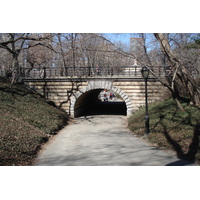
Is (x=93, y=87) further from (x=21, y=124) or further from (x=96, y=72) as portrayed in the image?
(x=21, y=124)

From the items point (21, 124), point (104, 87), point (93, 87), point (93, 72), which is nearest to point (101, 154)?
point (21, 124)

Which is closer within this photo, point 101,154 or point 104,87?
point 101,154

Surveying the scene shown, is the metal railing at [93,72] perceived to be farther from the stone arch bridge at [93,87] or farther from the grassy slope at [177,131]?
the grassy slope at [177,131]

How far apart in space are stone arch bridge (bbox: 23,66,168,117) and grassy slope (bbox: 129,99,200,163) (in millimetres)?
5162

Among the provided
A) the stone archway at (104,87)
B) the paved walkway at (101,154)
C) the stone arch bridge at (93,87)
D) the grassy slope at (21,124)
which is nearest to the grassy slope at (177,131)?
the paved walkway at (101,154)

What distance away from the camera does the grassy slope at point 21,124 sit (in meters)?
8.35

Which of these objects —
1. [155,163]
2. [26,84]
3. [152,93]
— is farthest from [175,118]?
[26,84]

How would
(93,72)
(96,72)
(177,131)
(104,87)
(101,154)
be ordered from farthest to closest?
1. (93,72)
2. (96,72)
3. (104,87)
4. (177,131)
5. (101,154)

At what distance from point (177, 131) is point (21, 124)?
8.07 metres

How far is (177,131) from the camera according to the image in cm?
1081

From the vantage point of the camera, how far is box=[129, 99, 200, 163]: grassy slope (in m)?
8.63

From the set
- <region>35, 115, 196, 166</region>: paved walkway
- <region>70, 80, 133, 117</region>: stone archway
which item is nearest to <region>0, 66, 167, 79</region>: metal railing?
<region>70, 80, 133, 117</region>: stone archway

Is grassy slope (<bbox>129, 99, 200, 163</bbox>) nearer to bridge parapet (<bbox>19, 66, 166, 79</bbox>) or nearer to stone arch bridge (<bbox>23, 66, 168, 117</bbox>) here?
stone arch bridge (<bbox>23, 66, 168, 117</bbox>)

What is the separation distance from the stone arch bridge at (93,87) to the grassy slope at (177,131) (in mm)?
5162
